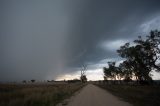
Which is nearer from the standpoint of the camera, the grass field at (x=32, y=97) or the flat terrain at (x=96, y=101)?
the grass field at (x=32, y=97)

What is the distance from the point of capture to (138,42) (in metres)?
59.7

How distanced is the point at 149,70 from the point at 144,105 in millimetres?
47985

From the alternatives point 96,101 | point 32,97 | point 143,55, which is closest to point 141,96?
point 96,101

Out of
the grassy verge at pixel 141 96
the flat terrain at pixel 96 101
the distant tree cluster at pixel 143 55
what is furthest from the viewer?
the distant tree cluster at pixel 143 55

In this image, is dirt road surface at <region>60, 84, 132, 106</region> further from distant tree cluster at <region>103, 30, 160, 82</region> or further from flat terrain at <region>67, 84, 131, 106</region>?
distant tree cluster at <region>103, 30, 160, 82</region>

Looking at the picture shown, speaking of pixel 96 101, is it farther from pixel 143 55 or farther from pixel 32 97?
pixel 143 55

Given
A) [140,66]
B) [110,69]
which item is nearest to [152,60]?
[140,66]

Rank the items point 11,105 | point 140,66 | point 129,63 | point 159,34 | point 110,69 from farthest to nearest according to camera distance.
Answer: point 110,69 → point 129,63 → point 140,66 → point 159,34 → point 11,105

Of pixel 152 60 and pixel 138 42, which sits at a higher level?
pixel 138 42

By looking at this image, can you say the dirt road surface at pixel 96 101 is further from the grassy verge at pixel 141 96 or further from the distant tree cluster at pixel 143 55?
the distant tree cluster at pixel 143 55

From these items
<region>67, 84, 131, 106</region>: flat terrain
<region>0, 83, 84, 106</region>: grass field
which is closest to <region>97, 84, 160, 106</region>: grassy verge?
<region>67, 84, 131, 106</region>: flat terrain

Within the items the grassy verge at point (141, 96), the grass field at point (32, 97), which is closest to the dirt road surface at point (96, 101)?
the grassy verge at point (141, 96)

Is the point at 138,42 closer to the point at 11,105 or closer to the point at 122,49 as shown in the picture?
the point at 122,49

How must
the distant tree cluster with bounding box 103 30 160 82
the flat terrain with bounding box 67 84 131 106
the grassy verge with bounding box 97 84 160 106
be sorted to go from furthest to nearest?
the distant tree cluster with bounding box 103 30 160 82
the flat terrain with bounding box 67 84 131 106
the grassy verge with bounding box 97 84 160 106
